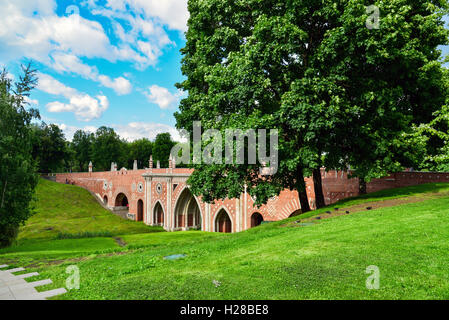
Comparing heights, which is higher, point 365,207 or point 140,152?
point 140,152

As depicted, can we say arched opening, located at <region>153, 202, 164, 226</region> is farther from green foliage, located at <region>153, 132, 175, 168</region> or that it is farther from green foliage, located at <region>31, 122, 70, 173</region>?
green foliage, located at <region>31, 122, 70, 173</region>

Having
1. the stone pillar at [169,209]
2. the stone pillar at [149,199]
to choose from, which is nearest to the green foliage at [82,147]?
the stone pillar at [149,199]

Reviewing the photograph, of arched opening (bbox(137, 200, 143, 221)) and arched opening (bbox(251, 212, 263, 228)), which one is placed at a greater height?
arched opening (bbox(251, 212, 263, 228))

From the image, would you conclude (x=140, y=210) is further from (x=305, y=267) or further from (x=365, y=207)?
(x=305, y=267)

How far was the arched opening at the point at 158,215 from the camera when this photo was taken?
144ft

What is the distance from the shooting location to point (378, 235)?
811cm

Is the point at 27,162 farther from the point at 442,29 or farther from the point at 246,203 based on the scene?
the point at 442,29

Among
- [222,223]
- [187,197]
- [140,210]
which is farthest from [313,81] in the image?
[140,210]

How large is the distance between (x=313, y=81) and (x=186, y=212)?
3018cm

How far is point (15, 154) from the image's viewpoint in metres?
16.5

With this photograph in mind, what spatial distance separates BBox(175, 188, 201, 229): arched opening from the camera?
1535 inches

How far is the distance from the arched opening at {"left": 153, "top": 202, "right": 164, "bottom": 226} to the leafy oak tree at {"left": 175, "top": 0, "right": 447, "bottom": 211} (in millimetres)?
29606

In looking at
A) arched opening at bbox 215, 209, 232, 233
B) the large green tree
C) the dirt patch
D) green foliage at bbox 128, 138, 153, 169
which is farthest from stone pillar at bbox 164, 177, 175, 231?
green foliage at bbox 128, 138, 153, 169
